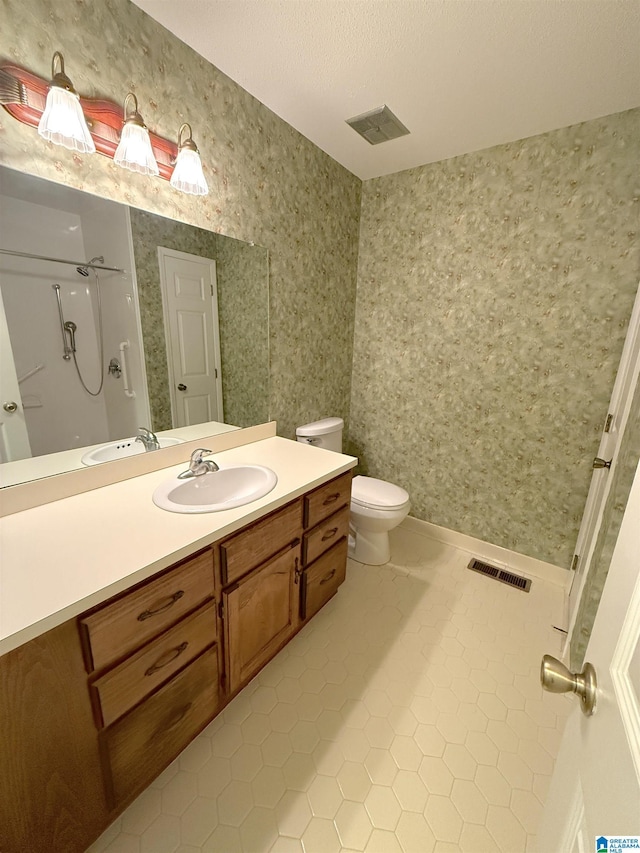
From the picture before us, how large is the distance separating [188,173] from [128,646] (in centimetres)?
153

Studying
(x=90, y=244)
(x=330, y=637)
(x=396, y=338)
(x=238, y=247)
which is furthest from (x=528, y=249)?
(x=330, y=637)

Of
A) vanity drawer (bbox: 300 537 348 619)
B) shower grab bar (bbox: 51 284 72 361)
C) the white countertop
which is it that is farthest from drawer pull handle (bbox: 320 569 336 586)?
shower grab bar (bbox: 51 284 72 361)

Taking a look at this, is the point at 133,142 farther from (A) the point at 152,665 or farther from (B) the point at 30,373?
(A) the point at 152,665

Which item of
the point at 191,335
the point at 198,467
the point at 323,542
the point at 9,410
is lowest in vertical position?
the point at 323,542

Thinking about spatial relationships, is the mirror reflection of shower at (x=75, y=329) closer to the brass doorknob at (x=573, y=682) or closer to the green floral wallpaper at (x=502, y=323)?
the brass doorknob at (x=573, y=682)

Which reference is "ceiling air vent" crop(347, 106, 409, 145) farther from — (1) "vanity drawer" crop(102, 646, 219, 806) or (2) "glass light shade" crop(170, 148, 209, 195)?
(1) "vanity drawer" crop(102, 646, 219, 806)

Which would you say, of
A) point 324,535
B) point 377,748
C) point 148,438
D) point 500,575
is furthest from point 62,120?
point 500,575

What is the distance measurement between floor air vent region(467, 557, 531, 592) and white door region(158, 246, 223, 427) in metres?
1.83

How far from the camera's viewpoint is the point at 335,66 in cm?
139

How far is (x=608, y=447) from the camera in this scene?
1.58 meters

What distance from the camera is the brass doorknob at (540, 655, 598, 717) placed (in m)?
0.49

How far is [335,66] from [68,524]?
1896mm

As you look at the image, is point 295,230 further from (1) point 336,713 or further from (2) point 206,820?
(2) point 206,820

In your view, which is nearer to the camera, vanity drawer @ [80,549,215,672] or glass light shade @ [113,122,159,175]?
vanity drawer @ [80,549,215,672]
